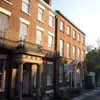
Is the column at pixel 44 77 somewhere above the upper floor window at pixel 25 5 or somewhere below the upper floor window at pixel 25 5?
below

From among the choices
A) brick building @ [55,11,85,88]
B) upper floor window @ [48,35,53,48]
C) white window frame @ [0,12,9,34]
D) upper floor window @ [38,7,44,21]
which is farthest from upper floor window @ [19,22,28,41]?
brick building @ [55,11,85,88]

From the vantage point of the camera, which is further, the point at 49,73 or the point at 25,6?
the point at 49,73

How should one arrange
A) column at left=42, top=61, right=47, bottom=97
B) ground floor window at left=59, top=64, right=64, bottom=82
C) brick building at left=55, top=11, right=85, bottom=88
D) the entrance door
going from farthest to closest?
1. ground floor window at left=59, top=64, right=64, bottom=82
2. brick building at left=55, top=11, right=85, bottom=88
3. column at left=42, top=61, right=47, bottom=97
4. the entrance door

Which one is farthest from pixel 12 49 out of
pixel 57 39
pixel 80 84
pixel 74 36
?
pixel 80 84

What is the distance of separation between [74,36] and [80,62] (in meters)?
5.13

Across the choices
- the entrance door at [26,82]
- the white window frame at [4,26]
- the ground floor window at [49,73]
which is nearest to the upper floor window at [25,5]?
the white window frame at [4,26]

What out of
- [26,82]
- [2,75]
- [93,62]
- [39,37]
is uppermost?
[39,37]

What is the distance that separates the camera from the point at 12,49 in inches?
493

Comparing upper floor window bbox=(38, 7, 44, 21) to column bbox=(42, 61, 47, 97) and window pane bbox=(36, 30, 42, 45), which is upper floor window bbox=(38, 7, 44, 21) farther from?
column bbox=(42, 61, 47, 97)

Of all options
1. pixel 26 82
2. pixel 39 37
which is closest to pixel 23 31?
pixel 39 37

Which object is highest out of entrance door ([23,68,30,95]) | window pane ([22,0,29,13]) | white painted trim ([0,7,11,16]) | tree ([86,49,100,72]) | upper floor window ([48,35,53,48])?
window pane ([22,0,29,13])

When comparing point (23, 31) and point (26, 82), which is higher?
point (23, 31)

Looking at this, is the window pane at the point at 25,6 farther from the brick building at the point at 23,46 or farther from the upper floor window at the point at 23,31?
the upper floor window at the point at 23,31

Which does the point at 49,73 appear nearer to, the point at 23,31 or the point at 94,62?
the point at 23,31
